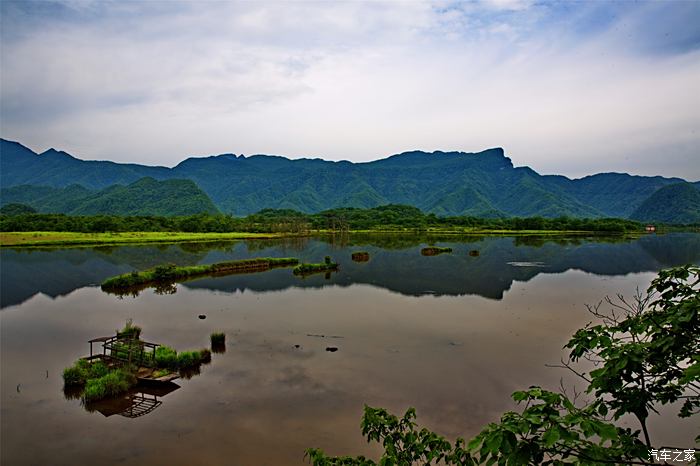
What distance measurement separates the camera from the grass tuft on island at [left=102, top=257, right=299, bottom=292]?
35.1 metres

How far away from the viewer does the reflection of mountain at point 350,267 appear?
36.0m

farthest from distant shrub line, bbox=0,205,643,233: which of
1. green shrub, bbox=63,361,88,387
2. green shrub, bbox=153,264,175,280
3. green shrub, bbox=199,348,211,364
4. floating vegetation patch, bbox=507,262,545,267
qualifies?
green shrub, bbox=199,348,211,364

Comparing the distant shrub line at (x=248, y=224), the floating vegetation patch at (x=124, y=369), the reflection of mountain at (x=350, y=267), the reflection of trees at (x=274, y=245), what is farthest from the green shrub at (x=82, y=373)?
the distant shrub line at (x=248, y=224)

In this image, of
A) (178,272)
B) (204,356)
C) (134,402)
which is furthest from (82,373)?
(178,272)

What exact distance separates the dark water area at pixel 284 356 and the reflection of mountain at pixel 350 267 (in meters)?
0.50

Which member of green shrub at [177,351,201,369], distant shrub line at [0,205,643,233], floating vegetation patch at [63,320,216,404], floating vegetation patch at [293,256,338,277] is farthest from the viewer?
distant shrub line at [0,205,643,233]

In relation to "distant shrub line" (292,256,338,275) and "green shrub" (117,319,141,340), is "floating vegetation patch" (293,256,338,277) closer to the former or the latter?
"distant shrub line" (292,256,338,275)

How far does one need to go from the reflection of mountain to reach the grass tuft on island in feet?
8.78

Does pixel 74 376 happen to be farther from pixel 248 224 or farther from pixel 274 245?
pixel 248 224

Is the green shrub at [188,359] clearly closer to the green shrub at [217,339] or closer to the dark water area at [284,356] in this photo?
the dark water area at [284,356]

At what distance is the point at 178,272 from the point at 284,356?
2537 cm

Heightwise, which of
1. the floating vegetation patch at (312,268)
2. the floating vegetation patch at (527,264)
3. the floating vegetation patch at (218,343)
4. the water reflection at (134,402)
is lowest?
the water reflection at (134,402)

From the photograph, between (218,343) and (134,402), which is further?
(218,343)

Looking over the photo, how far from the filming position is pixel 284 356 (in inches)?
741
